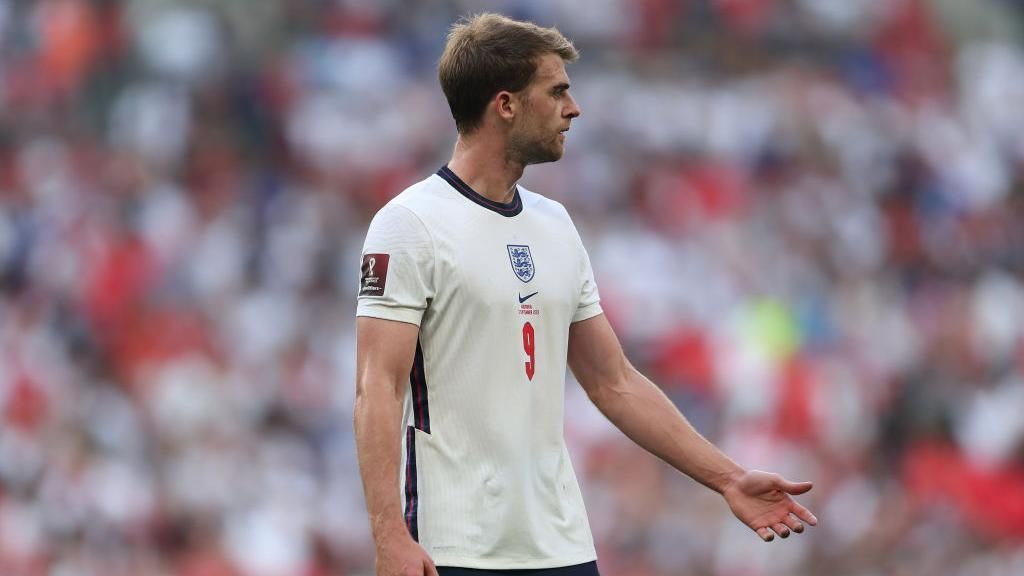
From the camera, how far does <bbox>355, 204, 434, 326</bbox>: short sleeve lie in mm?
4188

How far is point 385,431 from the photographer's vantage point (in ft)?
13.4

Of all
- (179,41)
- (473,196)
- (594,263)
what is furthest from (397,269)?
(179,41)

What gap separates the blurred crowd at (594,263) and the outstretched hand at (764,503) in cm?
528

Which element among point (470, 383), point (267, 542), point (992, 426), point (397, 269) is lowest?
point (267, 542)

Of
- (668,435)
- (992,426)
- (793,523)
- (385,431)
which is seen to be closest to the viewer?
(385,431)

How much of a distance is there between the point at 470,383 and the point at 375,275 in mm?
348

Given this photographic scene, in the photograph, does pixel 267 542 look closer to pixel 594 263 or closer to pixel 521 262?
pixel 594 263

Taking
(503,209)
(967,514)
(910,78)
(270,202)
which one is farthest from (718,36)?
(503,209)

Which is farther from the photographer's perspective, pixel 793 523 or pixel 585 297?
pixel 585 297

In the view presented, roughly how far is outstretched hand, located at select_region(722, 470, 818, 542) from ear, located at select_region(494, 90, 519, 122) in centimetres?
109

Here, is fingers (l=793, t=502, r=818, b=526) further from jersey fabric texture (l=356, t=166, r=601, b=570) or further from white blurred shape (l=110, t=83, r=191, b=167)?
white blurred shape (l=110, t=83, r=191, b=167)

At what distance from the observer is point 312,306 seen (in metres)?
11.6

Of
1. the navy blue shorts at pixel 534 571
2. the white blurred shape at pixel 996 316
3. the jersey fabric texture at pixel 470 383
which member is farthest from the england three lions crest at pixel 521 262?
the white blurred shape at pixel 996 316

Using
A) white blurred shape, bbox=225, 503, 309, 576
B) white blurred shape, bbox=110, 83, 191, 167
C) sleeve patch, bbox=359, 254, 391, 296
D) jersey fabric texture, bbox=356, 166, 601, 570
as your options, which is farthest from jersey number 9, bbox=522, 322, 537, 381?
white blurred shape, bbox=110, 83, 191, 167
